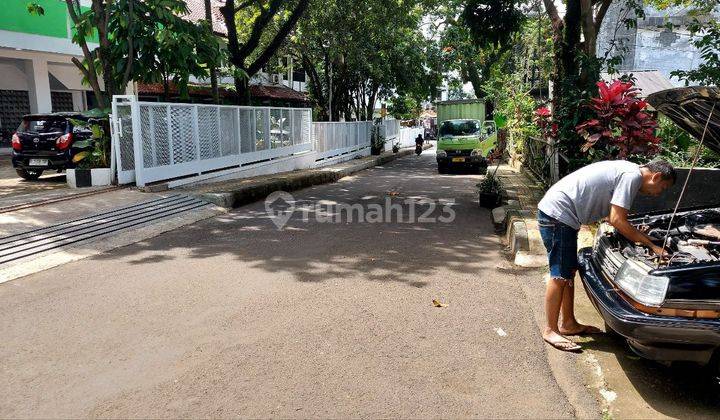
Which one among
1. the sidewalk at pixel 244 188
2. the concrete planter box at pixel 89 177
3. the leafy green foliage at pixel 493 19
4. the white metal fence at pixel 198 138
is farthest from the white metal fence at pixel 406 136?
the concrete planter box at pixel 89 177

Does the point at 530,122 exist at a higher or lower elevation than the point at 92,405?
higher

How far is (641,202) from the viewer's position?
609 centimetres

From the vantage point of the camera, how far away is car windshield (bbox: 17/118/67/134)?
11984 millimetres

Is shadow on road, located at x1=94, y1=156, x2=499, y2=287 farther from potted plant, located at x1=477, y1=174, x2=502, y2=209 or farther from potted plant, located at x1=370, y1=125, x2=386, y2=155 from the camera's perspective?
potted plant, located at x1=370, y1=125, x2=386, y2=155

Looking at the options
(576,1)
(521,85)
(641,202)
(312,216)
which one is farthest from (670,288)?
(521,85)

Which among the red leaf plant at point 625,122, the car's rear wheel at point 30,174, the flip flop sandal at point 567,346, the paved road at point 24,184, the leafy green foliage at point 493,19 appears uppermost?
the leafy green foliage at point 493,19

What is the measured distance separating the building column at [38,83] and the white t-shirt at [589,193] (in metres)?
19.2

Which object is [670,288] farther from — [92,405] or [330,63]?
[330,63]

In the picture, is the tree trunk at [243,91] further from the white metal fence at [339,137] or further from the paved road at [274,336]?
the paved road at [274,336]

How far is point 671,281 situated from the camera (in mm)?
3080

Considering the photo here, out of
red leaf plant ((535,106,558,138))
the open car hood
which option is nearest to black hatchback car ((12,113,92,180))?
red leaf plant ((535,106,558,138))

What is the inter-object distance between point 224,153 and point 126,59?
3176 millimetres

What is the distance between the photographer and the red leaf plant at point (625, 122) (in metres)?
7.34

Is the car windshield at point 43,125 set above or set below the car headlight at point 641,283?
above
